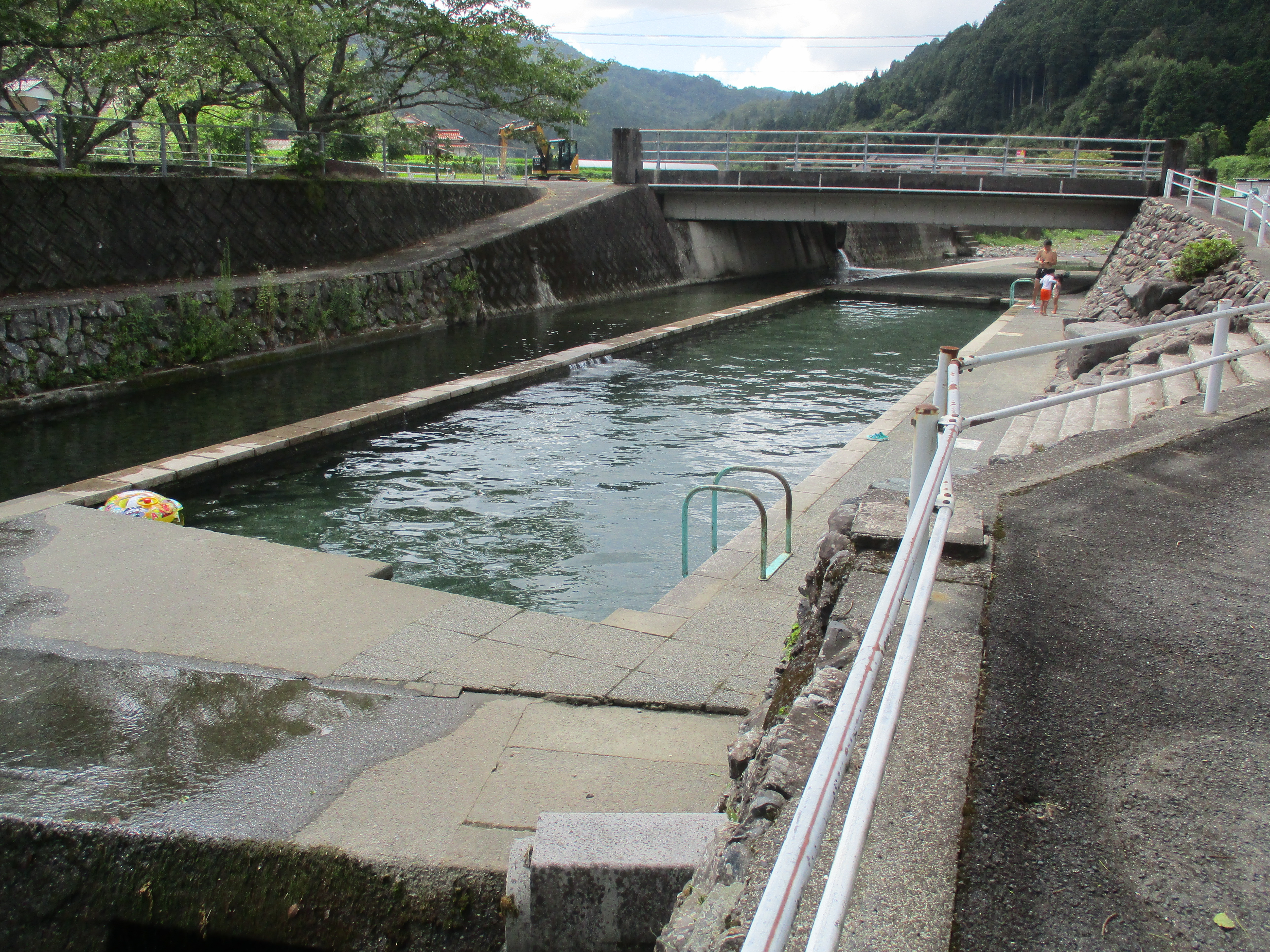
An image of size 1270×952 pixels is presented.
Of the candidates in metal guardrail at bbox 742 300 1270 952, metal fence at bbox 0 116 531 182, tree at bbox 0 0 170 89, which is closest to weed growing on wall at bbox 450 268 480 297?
metal fence at bbox 0 116 531 182

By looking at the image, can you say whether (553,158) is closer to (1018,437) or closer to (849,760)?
(1018,437)

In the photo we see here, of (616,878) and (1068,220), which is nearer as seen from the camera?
(616,878)

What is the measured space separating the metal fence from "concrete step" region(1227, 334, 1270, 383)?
17.0m

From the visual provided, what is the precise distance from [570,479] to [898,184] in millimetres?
23822

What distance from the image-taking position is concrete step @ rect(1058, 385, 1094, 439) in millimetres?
9641

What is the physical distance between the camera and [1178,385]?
9.26m

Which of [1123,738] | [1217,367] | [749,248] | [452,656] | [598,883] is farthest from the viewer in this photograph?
[749,248]

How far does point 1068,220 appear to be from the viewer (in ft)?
101

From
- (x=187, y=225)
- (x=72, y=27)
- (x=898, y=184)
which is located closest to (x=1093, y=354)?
(x=187, y=225)

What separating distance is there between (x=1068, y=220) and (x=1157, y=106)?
172 feet

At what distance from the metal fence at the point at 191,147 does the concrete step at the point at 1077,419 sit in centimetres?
1574

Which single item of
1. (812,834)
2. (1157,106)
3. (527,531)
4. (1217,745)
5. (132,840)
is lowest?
(527,531)

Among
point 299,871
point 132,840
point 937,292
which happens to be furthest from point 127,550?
point 937,292

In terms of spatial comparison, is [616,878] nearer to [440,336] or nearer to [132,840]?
[132,840]
